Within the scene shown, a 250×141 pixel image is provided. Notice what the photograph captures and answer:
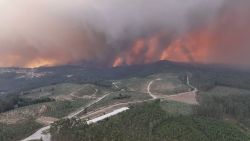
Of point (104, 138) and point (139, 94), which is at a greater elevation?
point (139, 94)

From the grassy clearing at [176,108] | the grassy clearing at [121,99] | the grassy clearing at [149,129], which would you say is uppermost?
the grassy clearing at [121,99]

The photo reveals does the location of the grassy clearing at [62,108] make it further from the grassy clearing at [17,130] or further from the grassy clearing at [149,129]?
the grassy clearing at [149,129]

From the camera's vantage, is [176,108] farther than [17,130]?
Yes

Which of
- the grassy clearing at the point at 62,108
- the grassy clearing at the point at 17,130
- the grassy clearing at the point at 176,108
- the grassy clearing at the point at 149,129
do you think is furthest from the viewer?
the grassy clearing at the point at 62,108

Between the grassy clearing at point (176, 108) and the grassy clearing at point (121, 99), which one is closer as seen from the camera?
the grassy clearing at point (176, 108)

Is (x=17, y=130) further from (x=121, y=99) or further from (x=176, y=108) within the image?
(x=121, y=99)

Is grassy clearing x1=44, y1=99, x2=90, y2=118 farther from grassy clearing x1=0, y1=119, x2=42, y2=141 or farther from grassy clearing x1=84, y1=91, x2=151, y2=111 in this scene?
grassy clearing x1=0, y1=119, x2=42, y2=141

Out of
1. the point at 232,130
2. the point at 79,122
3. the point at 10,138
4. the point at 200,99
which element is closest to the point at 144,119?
the point at 79,122

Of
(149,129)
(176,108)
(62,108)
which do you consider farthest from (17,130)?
(176,108)

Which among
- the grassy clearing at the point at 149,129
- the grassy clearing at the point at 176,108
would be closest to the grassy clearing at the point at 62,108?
the grassy clearing at the point at 149,129

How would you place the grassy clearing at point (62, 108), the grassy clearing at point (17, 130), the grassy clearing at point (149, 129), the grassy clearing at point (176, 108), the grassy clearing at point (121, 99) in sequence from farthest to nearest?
the grassy clearing at point (121, 99)
the grassy clearing at point (62, 108)
the grassy clearing at point (176, 108)
the grassy clearing at point (17, 130)
the grassy clearing at point (149, 129)

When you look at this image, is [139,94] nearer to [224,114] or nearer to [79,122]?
[224,114]
